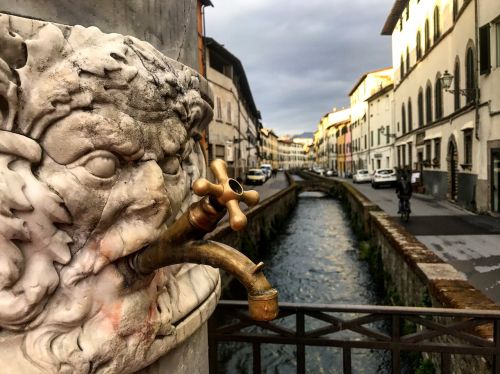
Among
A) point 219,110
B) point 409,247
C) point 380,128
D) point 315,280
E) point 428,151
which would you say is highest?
point 219,110

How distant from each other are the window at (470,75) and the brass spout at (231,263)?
14853 millimetres

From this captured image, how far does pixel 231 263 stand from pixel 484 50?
14.1m

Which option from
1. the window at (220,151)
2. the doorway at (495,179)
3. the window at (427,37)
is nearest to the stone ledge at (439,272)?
the doorway at (495,179)

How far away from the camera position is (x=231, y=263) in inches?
37.0

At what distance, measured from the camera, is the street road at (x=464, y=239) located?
19.5 feet

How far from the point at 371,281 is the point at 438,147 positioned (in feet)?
36.1

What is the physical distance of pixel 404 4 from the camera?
2641cm

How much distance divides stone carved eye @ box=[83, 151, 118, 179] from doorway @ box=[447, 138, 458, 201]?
17304mm

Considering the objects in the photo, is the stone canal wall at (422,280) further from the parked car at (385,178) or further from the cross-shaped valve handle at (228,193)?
the parked car at (385,178)

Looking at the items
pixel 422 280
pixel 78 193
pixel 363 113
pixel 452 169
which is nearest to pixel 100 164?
pixel 78 193

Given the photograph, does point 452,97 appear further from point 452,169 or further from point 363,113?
point 363,113

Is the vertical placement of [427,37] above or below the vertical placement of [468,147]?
above

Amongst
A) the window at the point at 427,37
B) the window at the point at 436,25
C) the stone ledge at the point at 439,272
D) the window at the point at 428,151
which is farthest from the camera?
the window at the point at 428,151

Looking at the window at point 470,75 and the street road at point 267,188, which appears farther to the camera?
the street road at point 267,188
